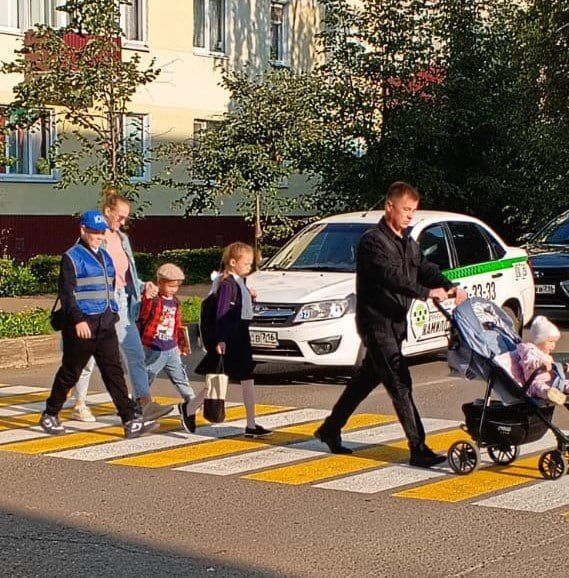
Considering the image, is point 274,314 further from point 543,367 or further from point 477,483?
point 543,367

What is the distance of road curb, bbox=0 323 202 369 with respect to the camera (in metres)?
15.2

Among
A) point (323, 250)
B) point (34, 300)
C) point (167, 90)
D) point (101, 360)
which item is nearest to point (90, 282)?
point (101, 360)

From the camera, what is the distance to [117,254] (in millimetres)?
10820

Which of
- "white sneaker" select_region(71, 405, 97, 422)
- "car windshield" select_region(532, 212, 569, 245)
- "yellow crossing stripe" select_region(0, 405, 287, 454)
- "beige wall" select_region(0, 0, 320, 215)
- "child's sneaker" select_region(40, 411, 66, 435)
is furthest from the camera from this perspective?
"beige wall" select_region(0, 0, 320, 215)

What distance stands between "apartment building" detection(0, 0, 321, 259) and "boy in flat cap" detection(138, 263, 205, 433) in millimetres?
17569

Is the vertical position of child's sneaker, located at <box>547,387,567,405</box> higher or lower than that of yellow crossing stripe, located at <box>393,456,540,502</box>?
higher

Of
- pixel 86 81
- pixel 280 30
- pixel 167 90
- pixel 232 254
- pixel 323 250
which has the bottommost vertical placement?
pixel 232 254

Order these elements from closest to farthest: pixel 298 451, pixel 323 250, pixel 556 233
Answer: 1. pixel 298 451
2. pixel 323 250
3. pixel 556 233

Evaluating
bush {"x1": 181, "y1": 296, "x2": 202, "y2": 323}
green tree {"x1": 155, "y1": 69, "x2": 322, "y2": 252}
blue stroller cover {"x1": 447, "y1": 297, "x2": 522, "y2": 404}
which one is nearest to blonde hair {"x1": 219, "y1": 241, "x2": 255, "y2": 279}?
blue stroller cover {"x1": 447, "y1": 297, "x2": 522, "y2": 404}

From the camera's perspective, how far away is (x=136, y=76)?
70.4 feet

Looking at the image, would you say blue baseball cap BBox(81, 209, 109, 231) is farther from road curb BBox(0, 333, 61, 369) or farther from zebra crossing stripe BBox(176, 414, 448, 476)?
road curb BBox(0, 333, 61, 369)

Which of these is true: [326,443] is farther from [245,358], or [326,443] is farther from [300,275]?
[300,275]

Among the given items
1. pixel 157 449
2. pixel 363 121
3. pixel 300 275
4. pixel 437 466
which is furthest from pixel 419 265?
pixel 363 121

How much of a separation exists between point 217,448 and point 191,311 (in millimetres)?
9427
